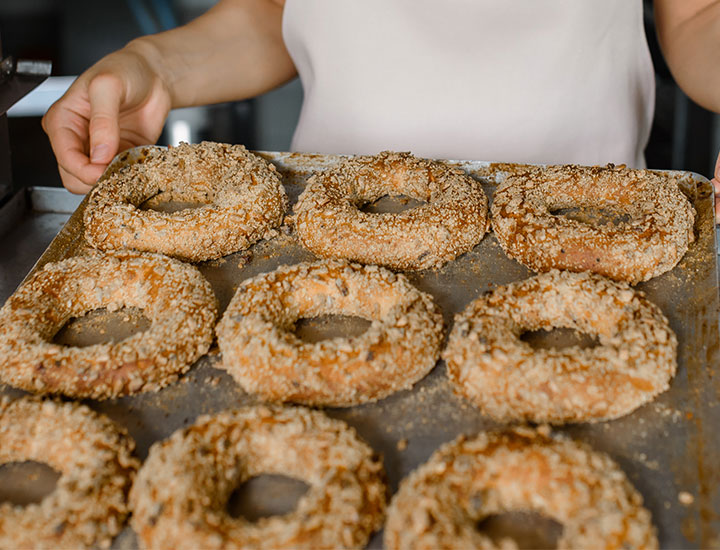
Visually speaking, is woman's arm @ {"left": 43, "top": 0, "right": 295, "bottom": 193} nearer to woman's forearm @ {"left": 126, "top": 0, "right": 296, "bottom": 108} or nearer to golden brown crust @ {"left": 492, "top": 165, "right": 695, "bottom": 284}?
woman's forearm @ {"left": 126, "top": 0, "right": 296, "bottom": 108}

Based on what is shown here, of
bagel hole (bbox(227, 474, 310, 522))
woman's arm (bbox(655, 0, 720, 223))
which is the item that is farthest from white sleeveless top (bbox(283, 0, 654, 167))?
bagel hole (bbox(227, 474, 310, 522))

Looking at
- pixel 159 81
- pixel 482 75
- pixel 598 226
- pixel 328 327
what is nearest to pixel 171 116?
pixel 159 81

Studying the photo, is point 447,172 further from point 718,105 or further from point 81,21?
point 81,21

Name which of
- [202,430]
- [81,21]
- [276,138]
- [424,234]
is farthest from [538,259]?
[81,21]

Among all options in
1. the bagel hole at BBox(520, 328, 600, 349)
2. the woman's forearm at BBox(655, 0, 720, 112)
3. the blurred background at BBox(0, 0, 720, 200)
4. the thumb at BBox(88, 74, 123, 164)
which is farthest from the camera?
the blurred background at BBox(0, 0, 720, 200)

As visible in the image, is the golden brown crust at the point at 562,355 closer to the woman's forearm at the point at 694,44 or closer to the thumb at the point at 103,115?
the woman's forearm at the point at 694,44

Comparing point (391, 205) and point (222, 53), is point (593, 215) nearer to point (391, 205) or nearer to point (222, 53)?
point (391, 205)
